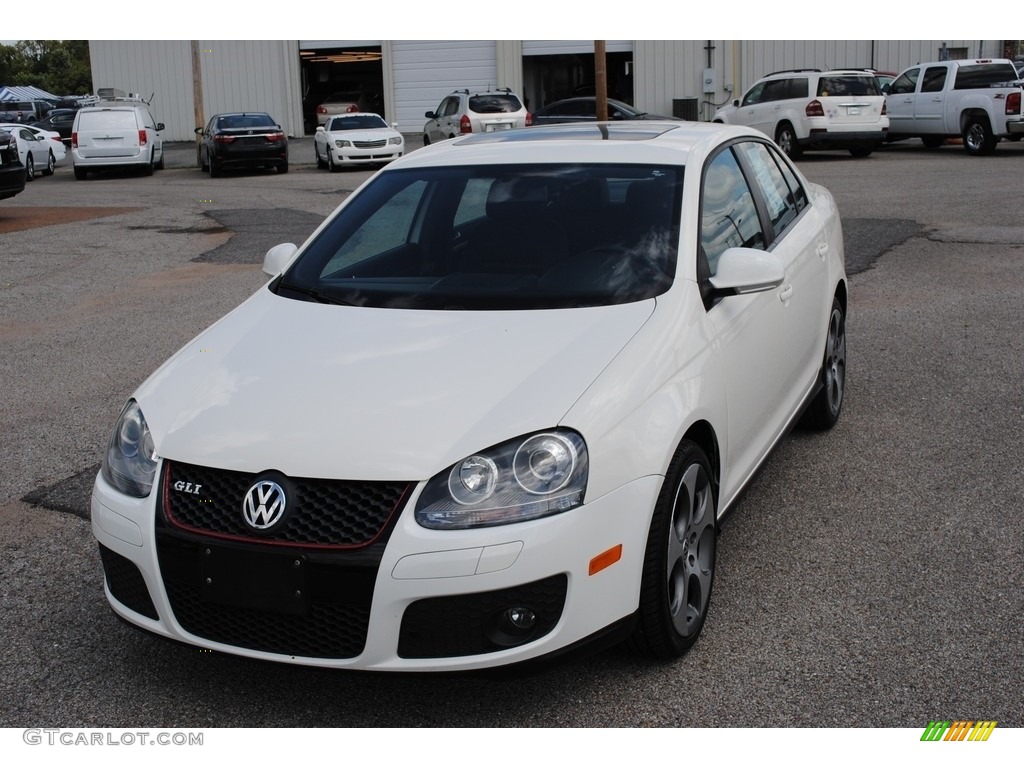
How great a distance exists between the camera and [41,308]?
10.2 metres

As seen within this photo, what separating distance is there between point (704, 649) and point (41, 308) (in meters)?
8.16

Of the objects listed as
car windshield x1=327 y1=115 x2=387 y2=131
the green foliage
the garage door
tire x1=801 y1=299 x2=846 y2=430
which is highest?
the green foliage

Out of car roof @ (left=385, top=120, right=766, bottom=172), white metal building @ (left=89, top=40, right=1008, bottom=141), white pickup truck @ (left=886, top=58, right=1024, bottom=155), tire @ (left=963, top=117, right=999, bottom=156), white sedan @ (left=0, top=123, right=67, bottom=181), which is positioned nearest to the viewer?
car roof @ (left=385, top=120, right=766, bottom=172)

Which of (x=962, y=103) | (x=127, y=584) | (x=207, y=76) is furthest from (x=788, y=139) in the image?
(x=207, y=76)

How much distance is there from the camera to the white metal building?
38.0m

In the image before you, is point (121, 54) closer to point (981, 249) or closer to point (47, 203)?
point (47, 203)

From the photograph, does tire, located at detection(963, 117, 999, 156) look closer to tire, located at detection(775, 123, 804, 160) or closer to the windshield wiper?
tire, located at detection(775, 123, 804, 160)

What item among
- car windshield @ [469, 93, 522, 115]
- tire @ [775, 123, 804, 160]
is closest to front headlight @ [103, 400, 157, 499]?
tire @ [775, 123, 804, 160]

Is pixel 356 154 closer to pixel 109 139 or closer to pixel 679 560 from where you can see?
pixel 109 139

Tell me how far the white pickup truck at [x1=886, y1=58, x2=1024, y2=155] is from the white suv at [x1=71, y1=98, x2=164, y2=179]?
16.5 meters

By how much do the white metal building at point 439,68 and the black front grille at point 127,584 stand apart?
35.5 meters

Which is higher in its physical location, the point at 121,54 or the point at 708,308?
the point at 121,54

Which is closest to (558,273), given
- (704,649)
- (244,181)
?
(704,649)

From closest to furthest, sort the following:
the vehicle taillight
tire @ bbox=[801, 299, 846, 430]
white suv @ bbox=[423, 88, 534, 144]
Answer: tire @ bbox=[801, 299, 846, 430]
the vehicle taillight
white suv @ bbox=[423, 88, 534, 144]
